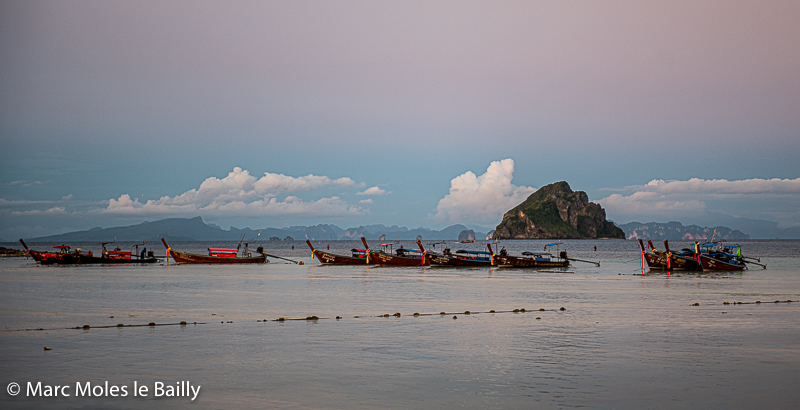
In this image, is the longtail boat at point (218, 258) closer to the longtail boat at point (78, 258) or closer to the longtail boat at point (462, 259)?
the longtail boat at point (78, 258)

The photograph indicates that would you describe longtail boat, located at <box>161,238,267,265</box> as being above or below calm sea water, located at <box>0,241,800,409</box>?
above

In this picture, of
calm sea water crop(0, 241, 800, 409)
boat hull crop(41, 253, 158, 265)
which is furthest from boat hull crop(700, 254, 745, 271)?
boat hull crop(41, 253, 158, 265)

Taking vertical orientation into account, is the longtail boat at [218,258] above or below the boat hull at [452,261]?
above

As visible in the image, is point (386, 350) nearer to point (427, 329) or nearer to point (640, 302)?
point (427, 329)

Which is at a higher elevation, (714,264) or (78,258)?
(78,258)

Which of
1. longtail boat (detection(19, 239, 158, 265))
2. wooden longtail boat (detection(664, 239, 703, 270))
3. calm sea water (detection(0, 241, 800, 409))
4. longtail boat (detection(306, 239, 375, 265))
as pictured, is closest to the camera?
calm sea water (detection(0, 241, 800, 409))

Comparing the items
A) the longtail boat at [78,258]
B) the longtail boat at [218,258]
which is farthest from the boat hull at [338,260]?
the longtail boat at [78,258]

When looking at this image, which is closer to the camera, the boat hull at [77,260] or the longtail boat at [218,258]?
the boat hull at [77,260]

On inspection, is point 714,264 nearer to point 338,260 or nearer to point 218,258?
point 338,260

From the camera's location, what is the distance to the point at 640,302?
1346 inches

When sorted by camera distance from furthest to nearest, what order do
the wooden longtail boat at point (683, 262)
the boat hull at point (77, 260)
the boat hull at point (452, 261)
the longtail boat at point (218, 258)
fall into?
1. the longtail boat at point (218, 258)
2. the boat hull at point (77, 260)
3. the boat hull at point (452, 261)
4. the wooden longtail boat at point (683, 262)

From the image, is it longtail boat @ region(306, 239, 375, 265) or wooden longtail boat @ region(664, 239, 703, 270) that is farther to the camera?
longtail boat @ region(306, 239, 375, 265)

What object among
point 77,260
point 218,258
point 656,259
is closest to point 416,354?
point 656,259

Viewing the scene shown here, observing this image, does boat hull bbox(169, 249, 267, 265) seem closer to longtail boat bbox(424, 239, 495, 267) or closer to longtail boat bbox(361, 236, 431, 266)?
longtail boat bbox(361, 236, 431, 266)
